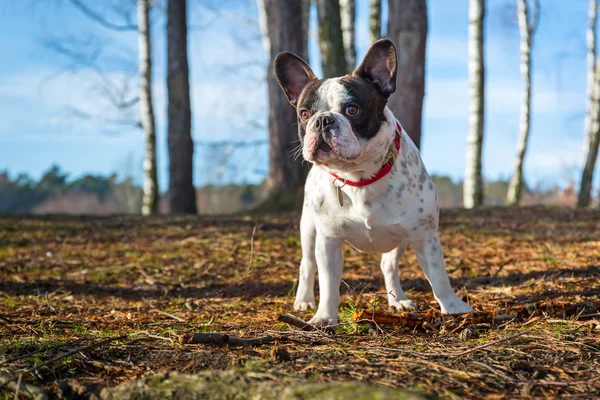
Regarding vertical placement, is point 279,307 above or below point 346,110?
below

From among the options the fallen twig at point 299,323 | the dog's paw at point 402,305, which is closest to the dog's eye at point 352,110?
the fallen twig at point 299,323

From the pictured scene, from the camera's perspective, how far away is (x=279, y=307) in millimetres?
5156

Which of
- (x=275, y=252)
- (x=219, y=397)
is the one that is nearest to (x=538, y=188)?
(x=275, y=252)

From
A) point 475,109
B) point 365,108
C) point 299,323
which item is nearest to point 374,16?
point 475,109

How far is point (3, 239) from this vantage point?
30.6ft

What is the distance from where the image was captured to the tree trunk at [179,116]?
13867 millimetres

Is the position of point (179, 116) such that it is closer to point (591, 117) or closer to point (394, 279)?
point (394, 279)

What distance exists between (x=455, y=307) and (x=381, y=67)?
5.58 ft

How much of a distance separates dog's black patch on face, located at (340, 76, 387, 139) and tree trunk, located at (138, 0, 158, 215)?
13827 mm

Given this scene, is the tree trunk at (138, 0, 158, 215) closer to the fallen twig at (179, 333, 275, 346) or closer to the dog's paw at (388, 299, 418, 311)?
the dog's paw at (388, 299, 418, 311)

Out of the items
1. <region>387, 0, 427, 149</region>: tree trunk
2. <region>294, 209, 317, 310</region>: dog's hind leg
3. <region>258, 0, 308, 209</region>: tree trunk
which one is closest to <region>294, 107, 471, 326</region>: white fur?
<region>294, 209, 317, 310</region>: dog's hind leg

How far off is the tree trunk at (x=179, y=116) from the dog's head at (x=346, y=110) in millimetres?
9561

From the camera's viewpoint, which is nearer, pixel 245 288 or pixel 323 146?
pixel 323 146

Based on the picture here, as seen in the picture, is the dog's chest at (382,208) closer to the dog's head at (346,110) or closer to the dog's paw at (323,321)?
the dog's head at (346,110)
